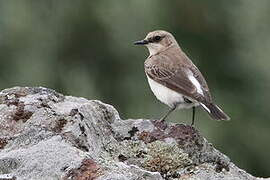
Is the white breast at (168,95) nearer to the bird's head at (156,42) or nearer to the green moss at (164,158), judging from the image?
the bird's head at (156,42)

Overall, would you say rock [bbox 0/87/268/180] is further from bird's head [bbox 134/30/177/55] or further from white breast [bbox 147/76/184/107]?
bird's head [bbox 134/30/177/55]

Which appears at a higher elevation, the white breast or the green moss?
the green moss

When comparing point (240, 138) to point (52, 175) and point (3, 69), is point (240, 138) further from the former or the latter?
point (52, 175)

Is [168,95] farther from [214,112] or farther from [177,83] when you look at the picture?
[214,112]

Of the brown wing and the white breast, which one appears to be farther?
the white breast

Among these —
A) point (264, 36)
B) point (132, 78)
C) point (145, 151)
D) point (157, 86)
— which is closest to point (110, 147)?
point (145, 151)

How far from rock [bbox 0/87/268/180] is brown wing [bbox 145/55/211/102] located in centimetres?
169

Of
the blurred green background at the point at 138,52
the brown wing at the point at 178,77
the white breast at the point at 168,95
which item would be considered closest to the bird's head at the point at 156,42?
the brown wing at the point at 178,77

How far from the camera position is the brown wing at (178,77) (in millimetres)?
8352

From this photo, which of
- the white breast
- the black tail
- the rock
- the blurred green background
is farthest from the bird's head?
the blurred green background

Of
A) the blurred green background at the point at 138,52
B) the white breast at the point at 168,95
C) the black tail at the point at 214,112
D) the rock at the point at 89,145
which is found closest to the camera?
the rock at the point at 89,145

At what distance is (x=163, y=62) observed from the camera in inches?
368

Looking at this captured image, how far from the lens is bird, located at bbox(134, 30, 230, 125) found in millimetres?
8258

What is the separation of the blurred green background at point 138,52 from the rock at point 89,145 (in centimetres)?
756
